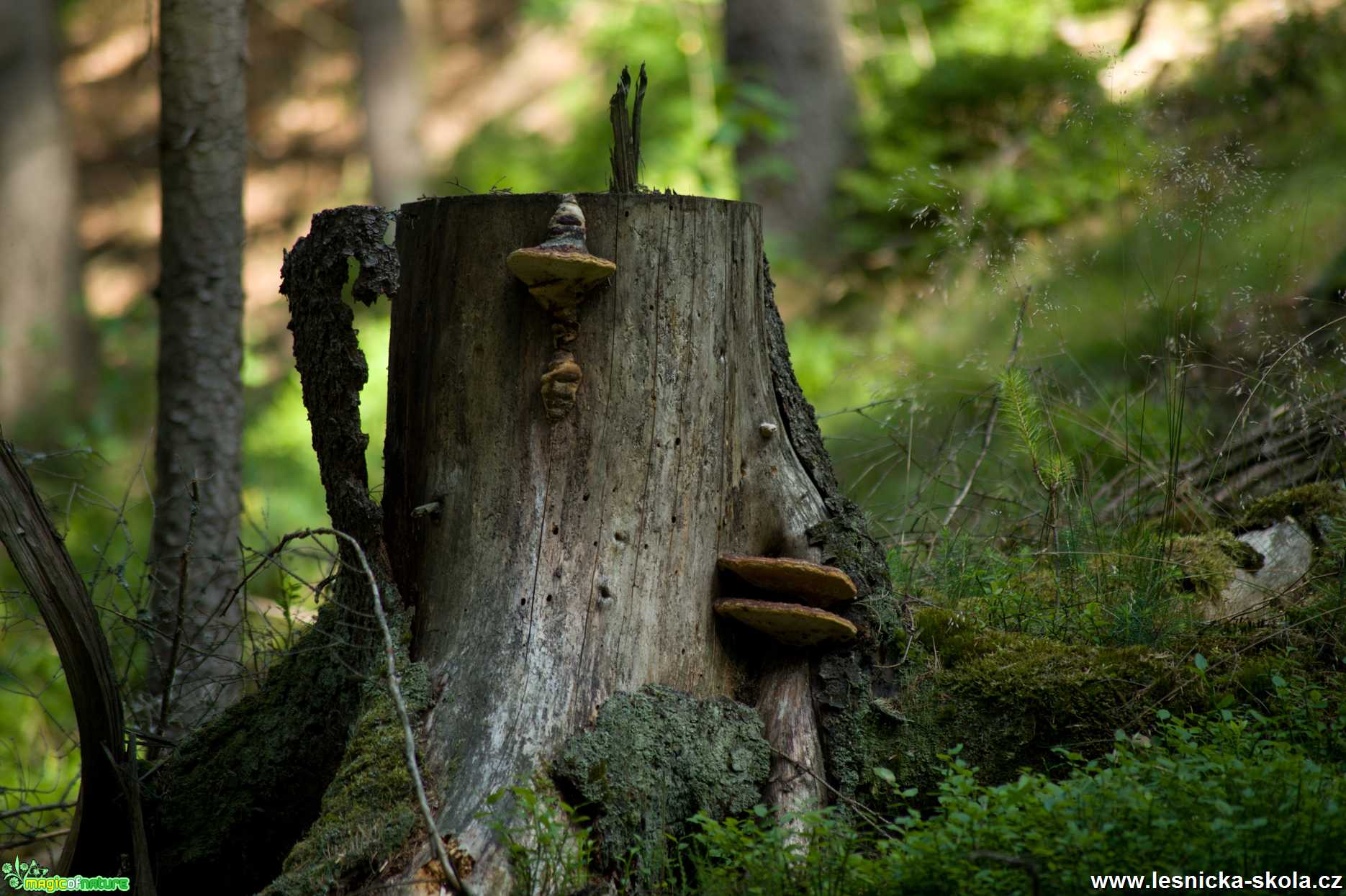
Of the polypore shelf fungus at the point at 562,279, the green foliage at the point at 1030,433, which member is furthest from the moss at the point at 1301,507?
the polypore shelf fungus at the point at 562,279

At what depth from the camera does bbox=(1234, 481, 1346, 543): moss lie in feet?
12.6

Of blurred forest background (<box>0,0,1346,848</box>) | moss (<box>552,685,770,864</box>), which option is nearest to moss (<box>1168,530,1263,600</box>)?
blurred forest background (<box>0,0,1346,848</box>)

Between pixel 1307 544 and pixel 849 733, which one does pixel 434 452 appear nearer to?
pixel 849 733

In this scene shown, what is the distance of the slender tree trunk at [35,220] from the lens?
12.1 metres

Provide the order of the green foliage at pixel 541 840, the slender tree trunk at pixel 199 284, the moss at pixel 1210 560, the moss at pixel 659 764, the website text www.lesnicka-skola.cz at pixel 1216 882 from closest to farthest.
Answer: the website text www.lesnicka-skola.cz at pixel 1216 882 → the green foliage at pixel 541 840 → the moss at pixel 659 764 → the moss at pixel 1210 560 → the slender tree trunk at pixel 199 284

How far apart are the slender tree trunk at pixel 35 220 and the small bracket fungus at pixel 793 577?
12.1 metres

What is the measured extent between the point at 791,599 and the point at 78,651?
1951mm

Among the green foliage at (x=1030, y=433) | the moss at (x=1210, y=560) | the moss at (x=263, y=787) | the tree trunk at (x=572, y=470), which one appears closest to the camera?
the tree trunk at (x=572, y=470)

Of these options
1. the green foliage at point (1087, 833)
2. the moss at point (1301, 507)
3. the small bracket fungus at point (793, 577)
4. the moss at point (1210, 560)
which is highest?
the moss at point (1301, 507)

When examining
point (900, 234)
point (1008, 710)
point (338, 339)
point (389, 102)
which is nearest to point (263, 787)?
point (338, 339)

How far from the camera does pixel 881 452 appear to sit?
21.7ft

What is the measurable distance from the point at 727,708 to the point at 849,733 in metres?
0.37

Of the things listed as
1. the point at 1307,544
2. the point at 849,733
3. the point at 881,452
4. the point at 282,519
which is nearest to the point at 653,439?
the point at 849,733

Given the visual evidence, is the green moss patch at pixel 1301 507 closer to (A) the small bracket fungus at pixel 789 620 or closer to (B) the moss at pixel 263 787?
(A) the small bracket fungus at pixel 789 620
